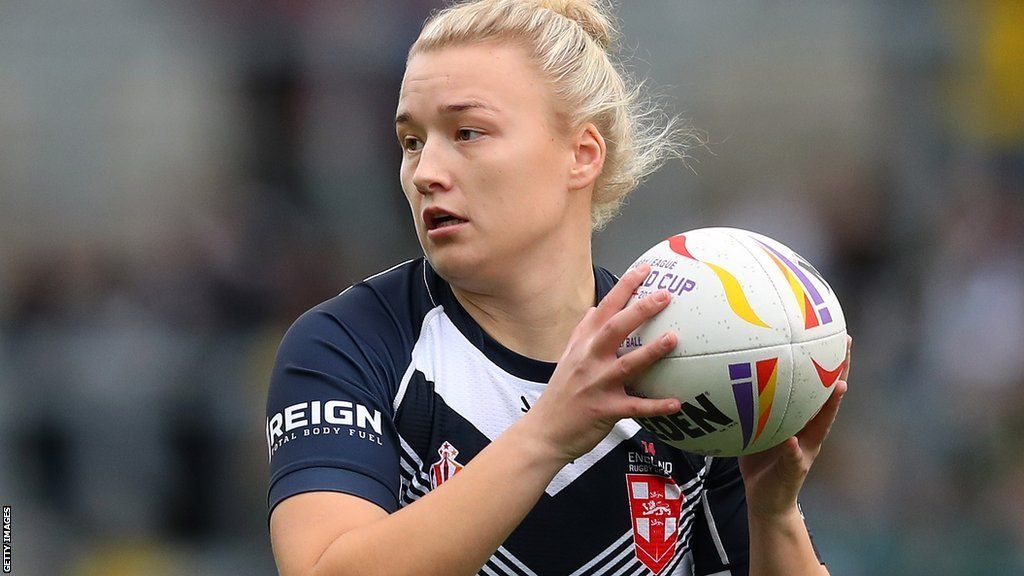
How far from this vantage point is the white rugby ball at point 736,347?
2.37 meters

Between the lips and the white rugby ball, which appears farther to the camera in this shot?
the lips

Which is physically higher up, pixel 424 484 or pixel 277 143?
pixel 277 143

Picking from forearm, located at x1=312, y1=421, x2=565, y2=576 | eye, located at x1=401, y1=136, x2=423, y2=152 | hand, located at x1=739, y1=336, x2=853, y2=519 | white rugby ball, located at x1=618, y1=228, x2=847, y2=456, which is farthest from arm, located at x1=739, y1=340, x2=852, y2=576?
eye, located at x1=401, y1=136, x2=423, y2=152

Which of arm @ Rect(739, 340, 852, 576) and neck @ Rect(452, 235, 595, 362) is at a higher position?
neck @ Rect(452, 235, 595, 362)

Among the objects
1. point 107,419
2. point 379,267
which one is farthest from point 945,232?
point 107,419

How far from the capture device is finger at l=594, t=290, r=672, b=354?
7.30 feet

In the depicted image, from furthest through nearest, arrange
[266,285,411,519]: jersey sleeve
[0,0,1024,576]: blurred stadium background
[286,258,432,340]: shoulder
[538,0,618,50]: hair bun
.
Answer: [0,0,1024,576]: blurred stadium background → [538,0,618,50]: hair bun → [286,258,432,340]: shoulder → [266,285,411,519]: jersey sleeve

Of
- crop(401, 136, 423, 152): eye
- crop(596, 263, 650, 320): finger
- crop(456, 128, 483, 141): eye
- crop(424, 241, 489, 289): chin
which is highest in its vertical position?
crop(401, 136, 423, 152): eye

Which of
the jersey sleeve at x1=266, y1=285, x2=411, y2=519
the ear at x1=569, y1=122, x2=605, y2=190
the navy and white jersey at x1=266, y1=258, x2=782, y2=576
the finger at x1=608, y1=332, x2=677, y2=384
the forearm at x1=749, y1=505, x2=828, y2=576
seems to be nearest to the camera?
the finger at x1=608, y1=332, x2=677, y2=384

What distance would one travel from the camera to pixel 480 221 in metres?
2.80

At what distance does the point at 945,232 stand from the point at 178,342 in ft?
13.9

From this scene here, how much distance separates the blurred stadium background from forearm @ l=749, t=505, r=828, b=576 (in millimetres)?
3654

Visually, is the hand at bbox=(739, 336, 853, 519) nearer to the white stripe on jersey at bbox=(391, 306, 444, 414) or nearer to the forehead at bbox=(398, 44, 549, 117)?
the white stripe on jersey at bbox=(391, 306, 444, 414)

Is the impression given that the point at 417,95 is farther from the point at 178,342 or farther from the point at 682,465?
the point at 178,342
